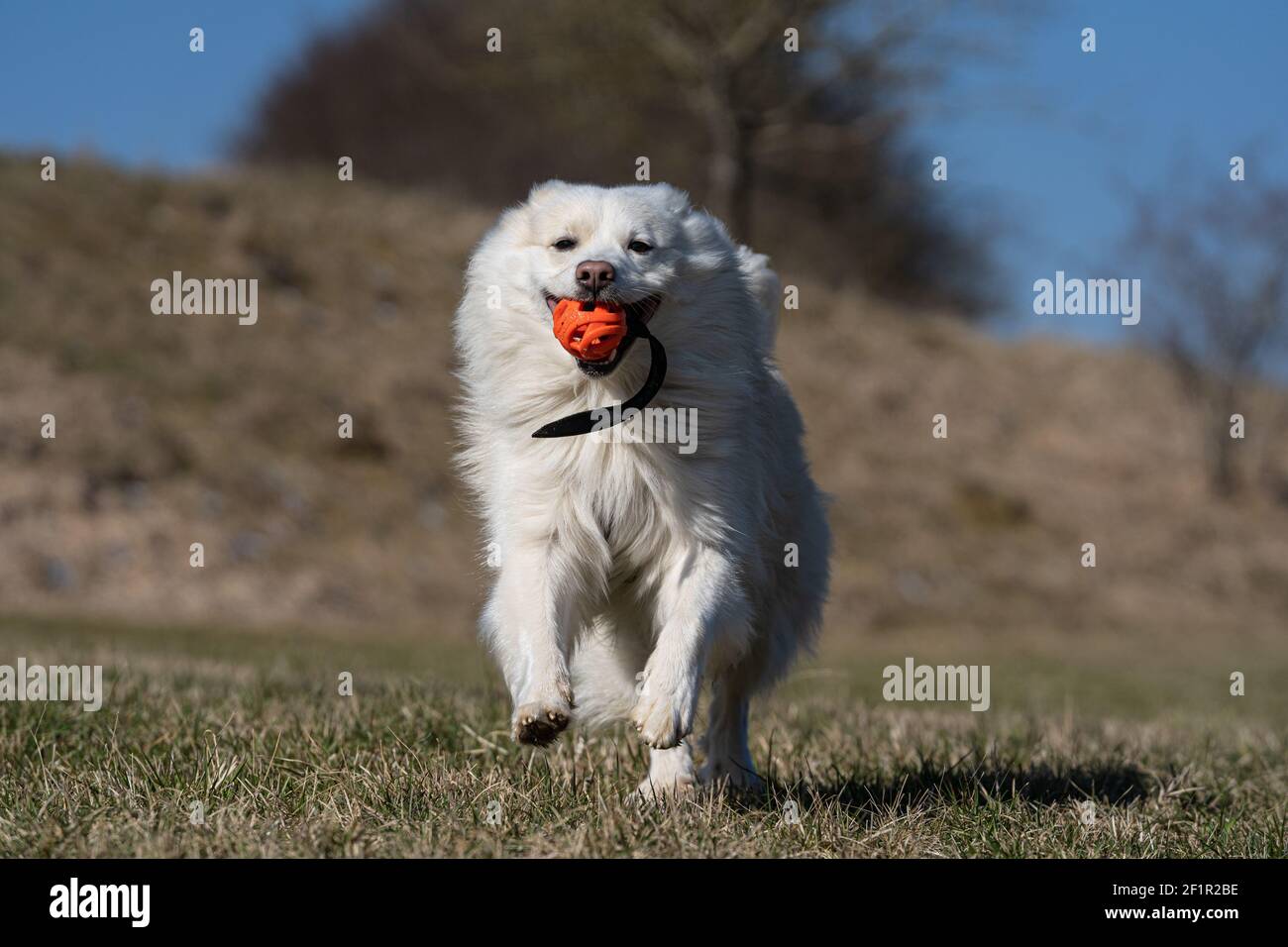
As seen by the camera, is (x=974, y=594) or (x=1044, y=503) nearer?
(x=974, y=594)

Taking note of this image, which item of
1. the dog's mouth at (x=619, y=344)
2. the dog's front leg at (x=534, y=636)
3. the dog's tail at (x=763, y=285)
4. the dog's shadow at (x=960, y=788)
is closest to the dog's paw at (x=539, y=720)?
the dog's front leg at (x=534, y=636)

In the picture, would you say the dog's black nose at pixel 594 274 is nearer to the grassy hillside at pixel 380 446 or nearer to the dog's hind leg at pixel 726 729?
the dog's hind leg at pixel 726 729

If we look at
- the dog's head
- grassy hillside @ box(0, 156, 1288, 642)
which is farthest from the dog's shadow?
grassy hillside @ box(0, 156, 1288, 642)

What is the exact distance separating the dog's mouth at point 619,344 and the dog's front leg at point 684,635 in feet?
1.99

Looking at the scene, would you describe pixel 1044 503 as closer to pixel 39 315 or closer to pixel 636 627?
pixel 39 315

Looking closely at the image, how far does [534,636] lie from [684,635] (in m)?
0.43

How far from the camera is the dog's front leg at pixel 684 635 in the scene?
13.0ft

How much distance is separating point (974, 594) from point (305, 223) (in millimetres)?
10985

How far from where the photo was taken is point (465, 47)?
28688mm

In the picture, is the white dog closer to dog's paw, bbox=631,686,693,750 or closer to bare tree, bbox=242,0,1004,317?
dog's paw, bbox=631,686,693,750

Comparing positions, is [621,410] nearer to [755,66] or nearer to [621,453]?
[621,453]

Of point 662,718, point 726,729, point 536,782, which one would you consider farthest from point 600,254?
point 726,729

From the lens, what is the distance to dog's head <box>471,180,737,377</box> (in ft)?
13.8
